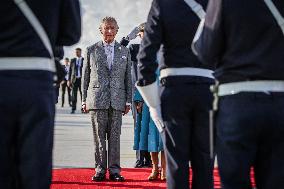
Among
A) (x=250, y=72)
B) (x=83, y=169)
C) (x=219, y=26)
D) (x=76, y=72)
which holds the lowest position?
(x=83, y=169)

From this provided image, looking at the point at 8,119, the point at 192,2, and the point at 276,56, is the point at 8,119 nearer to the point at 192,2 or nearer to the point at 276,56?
the point at 276,56

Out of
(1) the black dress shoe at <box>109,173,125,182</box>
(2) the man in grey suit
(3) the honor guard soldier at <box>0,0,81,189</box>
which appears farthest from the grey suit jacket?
(3) the honor guard soldier at <box>0,0,81,189</box>

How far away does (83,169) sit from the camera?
7930mm

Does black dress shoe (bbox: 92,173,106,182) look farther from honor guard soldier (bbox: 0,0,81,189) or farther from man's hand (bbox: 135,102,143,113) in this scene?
honor guard soldier (bbox: 0,0,81,189)

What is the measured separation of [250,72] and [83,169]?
17.1ft

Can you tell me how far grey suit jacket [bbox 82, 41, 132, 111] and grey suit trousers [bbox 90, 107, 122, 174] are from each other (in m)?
0.10

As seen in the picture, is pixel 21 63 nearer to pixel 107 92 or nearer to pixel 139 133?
pixel 107 92

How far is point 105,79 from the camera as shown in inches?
275

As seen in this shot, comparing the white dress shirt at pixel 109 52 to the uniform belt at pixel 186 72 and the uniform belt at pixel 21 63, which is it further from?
the uniform belt at pixel 21 63

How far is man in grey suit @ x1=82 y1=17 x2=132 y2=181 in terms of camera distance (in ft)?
22.7

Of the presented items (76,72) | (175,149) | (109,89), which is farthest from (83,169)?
(76,72)

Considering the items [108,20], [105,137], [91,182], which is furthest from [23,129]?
[108,20]

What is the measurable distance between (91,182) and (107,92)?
1.06m

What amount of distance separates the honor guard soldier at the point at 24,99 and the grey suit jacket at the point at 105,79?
12.8 feet
